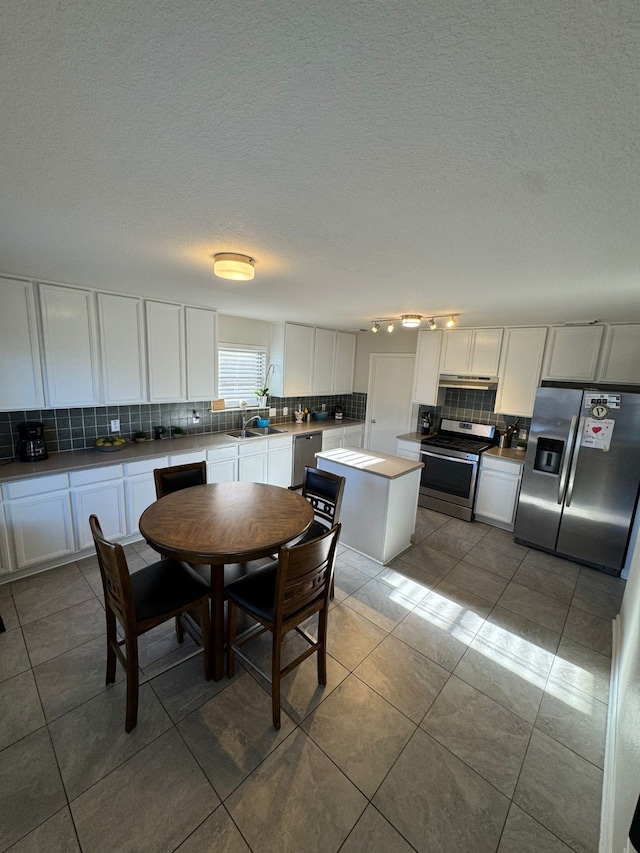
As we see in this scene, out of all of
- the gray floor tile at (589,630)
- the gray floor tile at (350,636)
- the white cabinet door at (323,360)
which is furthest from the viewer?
the white cabinet door at (323,360)

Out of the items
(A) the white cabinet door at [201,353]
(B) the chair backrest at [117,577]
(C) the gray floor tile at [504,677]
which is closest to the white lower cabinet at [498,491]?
(C) the gray floor tile at [504,677]

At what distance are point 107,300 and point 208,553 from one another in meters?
2.65

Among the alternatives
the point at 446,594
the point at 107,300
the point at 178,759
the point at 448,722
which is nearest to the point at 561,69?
the point at 448,722

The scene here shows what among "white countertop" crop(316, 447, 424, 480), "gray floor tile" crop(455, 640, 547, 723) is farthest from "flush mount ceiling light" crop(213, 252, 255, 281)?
"gray floor tile" crop(455, 640, 547, 723)

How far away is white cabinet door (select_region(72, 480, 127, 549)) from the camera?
286 cm

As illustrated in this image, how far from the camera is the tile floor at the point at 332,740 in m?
1.31

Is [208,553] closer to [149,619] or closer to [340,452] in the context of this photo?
[149,619]

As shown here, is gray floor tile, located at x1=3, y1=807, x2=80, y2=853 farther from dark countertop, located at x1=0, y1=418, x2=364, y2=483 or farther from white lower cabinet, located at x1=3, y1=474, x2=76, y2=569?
dark countertop, located at x1=0, y1=418, x2=364, y2=483

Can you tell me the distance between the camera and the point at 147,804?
4.45 ft

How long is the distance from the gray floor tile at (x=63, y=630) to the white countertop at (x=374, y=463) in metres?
2.22

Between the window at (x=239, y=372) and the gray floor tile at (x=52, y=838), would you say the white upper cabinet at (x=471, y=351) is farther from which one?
the gray floor tile at (x=52, y=838)

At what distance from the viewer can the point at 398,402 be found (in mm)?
5379

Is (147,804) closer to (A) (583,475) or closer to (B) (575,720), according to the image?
(B) (575,720)

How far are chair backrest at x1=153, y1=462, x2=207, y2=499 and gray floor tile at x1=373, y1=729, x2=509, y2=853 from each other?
2.15 metres
